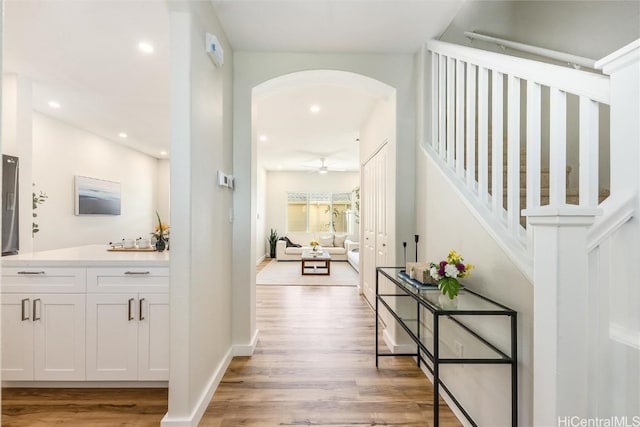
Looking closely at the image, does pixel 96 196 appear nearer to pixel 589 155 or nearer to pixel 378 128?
pixel 378 128

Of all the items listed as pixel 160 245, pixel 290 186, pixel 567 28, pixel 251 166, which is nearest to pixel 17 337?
pixel 160 245

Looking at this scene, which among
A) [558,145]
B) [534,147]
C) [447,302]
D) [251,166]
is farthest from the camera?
[251,166]

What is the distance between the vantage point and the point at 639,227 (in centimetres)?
Answer: 109

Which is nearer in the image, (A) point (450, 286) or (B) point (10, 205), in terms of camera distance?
(A) point (450, 286)

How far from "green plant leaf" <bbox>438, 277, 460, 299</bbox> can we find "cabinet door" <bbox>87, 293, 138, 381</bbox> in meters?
2.00

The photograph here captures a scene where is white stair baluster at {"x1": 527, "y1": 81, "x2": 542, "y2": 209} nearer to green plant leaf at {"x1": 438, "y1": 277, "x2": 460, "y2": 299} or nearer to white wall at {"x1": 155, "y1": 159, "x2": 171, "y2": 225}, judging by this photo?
green plant leaf at {"x1": 438, "y1": 277, "x2": 460, "y2": 299}

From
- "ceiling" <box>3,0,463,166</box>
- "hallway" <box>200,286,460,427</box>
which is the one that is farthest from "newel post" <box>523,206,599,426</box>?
"ceiling" <box>3,0,463,166</box>

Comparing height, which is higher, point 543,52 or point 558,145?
point 543,52

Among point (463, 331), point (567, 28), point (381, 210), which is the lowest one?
point (463, 331)

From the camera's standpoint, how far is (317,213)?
394 inches

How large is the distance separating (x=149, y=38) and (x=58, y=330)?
2.25m

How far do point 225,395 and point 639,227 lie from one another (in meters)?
2.44

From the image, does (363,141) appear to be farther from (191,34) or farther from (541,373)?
(541,373)

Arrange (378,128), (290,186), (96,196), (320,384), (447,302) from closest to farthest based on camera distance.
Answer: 1. (447,302)
2. (320,384)
3. (378,128)
4. (96,196)
5. (290,186)
